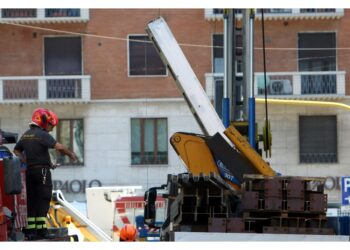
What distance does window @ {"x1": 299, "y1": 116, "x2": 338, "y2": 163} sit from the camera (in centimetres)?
3158

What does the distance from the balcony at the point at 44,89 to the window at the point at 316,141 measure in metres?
6.72

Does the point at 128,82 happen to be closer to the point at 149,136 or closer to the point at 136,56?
the point at 136,56

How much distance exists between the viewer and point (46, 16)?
3231 cm

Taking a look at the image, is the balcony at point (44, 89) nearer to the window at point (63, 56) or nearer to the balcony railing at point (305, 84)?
the window at point (63, 56)

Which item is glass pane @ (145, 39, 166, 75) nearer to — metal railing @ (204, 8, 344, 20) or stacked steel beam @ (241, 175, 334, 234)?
metal railing @ (204, 8, 344, 20)

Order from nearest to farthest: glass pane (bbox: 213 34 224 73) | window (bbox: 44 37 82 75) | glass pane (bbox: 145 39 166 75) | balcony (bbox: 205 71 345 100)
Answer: glass pane (bbox: 145 39 166 75) → glass pane (bbox: 213 34 224 73) → balcony (bbox: 205 71 345 100) → window (bbox: 44 37 82 75)

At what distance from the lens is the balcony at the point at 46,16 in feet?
105

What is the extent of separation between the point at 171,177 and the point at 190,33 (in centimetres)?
2193

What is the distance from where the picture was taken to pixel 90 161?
31.8 meters

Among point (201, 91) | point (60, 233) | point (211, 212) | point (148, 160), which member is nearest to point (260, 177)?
point (211, 212)

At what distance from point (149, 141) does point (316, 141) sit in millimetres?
5367

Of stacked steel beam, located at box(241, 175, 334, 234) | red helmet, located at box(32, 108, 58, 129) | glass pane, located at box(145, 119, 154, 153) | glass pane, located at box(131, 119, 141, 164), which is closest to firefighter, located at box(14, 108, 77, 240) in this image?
red helmet, located at box(32, 108, 58, 129)

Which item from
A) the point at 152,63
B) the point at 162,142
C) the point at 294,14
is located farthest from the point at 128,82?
the point at 294,14

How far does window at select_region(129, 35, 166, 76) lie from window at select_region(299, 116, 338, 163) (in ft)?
15.7
